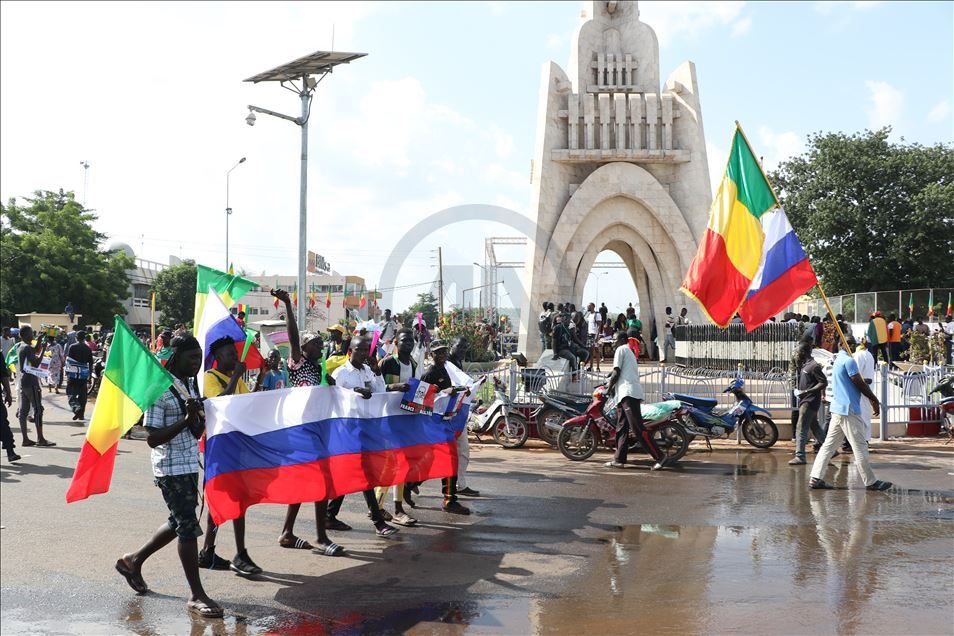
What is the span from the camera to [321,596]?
588 centimetres

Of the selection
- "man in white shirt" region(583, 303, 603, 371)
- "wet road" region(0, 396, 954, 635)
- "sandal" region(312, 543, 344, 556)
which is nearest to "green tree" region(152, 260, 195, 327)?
"man in white shirt" region(583, 303, 603, 371)

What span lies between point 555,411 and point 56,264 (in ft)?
137

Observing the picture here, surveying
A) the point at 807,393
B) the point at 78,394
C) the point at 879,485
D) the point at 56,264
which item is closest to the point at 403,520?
the point at 879,485

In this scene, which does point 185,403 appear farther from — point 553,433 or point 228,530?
point 553,433

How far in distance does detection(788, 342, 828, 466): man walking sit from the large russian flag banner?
232 inches

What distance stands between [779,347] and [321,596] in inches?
633

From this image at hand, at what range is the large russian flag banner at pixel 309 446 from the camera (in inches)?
248

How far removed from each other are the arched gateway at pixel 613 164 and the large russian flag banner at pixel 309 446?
20.7 m

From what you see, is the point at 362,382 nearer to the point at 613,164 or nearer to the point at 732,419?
the point at 732,419

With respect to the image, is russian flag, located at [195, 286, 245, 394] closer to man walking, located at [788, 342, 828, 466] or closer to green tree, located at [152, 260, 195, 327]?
man walking, located at [788, 342, 828, 466]

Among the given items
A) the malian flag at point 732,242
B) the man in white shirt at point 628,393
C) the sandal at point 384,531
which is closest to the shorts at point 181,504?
the sandal at point 384,531

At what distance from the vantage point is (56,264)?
46375 millimetres

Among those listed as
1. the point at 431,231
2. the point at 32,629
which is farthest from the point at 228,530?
the point at 431,231

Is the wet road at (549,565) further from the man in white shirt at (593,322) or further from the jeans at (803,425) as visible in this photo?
the man in white shirt at (593,322)
